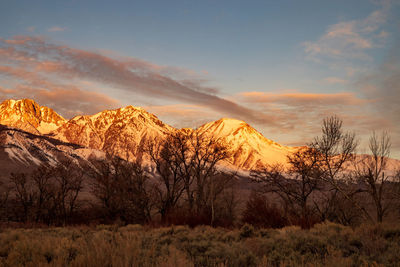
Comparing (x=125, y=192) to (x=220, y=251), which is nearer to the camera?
(x=220, y=251)

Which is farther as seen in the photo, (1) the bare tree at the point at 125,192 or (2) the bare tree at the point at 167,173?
(1) the bare tree at the point at 125,192

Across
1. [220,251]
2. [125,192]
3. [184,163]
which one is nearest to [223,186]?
[184,163]

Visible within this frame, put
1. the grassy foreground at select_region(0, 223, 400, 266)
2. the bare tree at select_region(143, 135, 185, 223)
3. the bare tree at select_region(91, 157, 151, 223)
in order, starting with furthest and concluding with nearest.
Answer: the bare tree at select_region(91, 157, 151, 223) → the bare tree at select_region(143, 135, 185, 223) → the grassy foreground at select_region(0, 223, 400, 266)

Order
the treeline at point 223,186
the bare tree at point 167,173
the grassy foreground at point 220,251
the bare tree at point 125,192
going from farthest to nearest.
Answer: the bare tree at point 125,192
the bare tree at point 167,173
the treeline at point 223,186
the grassy foreground at point 220,251

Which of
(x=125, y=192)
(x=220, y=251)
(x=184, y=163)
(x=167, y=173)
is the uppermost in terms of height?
(x=184, y=163)

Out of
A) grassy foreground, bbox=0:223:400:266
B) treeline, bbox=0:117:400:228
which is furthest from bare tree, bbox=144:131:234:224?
grassy foreground, bbox=0:223:400:266

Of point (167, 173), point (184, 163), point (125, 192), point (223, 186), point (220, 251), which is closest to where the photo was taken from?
point (220, 251)

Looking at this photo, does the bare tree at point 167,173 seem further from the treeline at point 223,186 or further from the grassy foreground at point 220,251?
the grassy foreground at point 220,251

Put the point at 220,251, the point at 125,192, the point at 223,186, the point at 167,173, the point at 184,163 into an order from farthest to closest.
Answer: the point at 223,186, the point at 167,173, the point at 125,192, the point at 184,163, the point at 220,251

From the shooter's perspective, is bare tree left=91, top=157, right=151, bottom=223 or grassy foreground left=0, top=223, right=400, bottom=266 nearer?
grassy foreground left=0, top=223, right=400, bottom=266

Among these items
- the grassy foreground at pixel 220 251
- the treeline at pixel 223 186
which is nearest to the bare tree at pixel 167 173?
the treeline at pixel 223 186

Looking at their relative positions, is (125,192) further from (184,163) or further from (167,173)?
(184,163)

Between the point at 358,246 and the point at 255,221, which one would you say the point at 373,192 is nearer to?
the point at 255,221

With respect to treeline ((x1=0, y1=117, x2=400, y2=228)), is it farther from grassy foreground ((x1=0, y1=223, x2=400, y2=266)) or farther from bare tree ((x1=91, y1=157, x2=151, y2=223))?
grassy foreground ((x1=0, y1=223, x2=400, y2=266))
